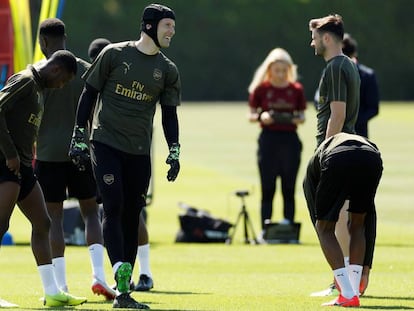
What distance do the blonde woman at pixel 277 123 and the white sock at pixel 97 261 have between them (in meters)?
5.70

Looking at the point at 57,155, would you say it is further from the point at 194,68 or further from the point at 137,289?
the point at 194,68

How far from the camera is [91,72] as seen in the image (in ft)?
30.2

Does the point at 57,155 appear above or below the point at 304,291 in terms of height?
above

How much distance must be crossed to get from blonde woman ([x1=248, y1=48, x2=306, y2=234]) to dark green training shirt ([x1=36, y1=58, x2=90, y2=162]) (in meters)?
5.67

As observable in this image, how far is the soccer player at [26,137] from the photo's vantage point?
873cm

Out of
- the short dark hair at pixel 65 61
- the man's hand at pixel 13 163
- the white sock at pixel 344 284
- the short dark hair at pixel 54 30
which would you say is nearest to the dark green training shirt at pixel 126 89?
the short dark hair at pixel 65 61

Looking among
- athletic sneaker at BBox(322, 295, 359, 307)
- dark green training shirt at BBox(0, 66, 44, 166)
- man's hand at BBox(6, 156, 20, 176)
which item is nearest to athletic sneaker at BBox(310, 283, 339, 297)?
athletic sneaker at BBox(322, 295, 359, 307)

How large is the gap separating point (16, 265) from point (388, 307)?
490 cm

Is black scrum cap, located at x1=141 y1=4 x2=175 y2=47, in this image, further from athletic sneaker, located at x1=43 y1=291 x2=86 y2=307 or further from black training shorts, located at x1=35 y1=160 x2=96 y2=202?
athletic sneaker, located at x1=43 y1=291 x2=86 y2=307

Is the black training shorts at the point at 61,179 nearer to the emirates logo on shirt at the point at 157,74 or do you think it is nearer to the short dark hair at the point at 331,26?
the emirates logo on shirt at the point at 157,74

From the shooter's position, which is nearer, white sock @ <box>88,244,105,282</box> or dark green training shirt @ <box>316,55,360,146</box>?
dark green training shirt @ <box>316,55,360,146</box>

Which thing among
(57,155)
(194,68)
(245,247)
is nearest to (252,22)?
(194,68)

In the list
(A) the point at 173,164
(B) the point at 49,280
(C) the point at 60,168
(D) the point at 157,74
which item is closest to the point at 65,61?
(D) the point at 157,74

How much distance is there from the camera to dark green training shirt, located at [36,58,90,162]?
33.2 feet
